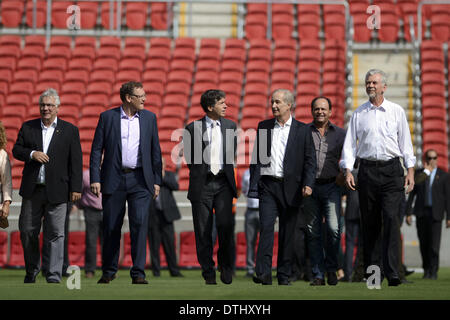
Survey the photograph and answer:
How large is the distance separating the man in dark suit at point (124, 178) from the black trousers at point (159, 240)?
12.8 ft

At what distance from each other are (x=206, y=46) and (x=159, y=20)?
1.50m

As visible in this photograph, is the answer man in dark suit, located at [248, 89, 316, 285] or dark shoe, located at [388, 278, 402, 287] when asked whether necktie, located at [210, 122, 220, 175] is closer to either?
man in dark suit, located at [248, 89, 316, 285]

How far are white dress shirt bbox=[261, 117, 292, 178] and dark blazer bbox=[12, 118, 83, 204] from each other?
183 centimetres

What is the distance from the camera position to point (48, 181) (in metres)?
8.45

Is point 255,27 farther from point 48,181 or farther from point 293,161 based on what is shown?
point 48,181

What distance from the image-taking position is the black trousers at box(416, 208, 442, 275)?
466 inches

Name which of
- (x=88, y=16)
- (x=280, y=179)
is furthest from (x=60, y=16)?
(x=280, y=179)

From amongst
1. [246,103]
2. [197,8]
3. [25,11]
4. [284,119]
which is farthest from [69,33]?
[284,119]

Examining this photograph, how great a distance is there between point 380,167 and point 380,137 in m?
0.26

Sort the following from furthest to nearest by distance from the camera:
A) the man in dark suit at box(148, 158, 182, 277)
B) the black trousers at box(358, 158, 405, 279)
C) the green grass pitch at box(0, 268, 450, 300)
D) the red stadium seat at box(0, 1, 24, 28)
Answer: the red stadium seat at box(0, 1, 24, 28), the man in dark suit at box(148, 158, 182, 277), the black trousers at box(358, 158, 405, 279), the green grass pitch at box(0, 268, 450, 300)

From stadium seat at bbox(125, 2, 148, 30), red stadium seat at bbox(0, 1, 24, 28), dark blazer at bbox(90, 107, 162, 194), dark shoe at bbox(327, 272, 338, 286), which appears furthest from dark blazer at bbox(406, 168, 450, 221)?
red stadium seat at bbox(0, 1, 24, 28)

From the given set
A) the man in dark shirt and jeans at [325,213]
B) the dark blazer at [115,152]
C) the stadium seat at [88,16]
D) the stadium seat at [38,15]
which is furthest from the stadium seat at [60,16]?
the man in dark shirt and jeans at [325,213]

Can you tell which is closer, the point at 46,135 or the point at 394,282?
the point at 394,282

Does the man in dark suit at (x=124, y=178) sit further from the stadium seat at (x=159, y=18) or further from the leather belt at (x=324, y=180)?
the stadium seat at (x=159, y=18)
